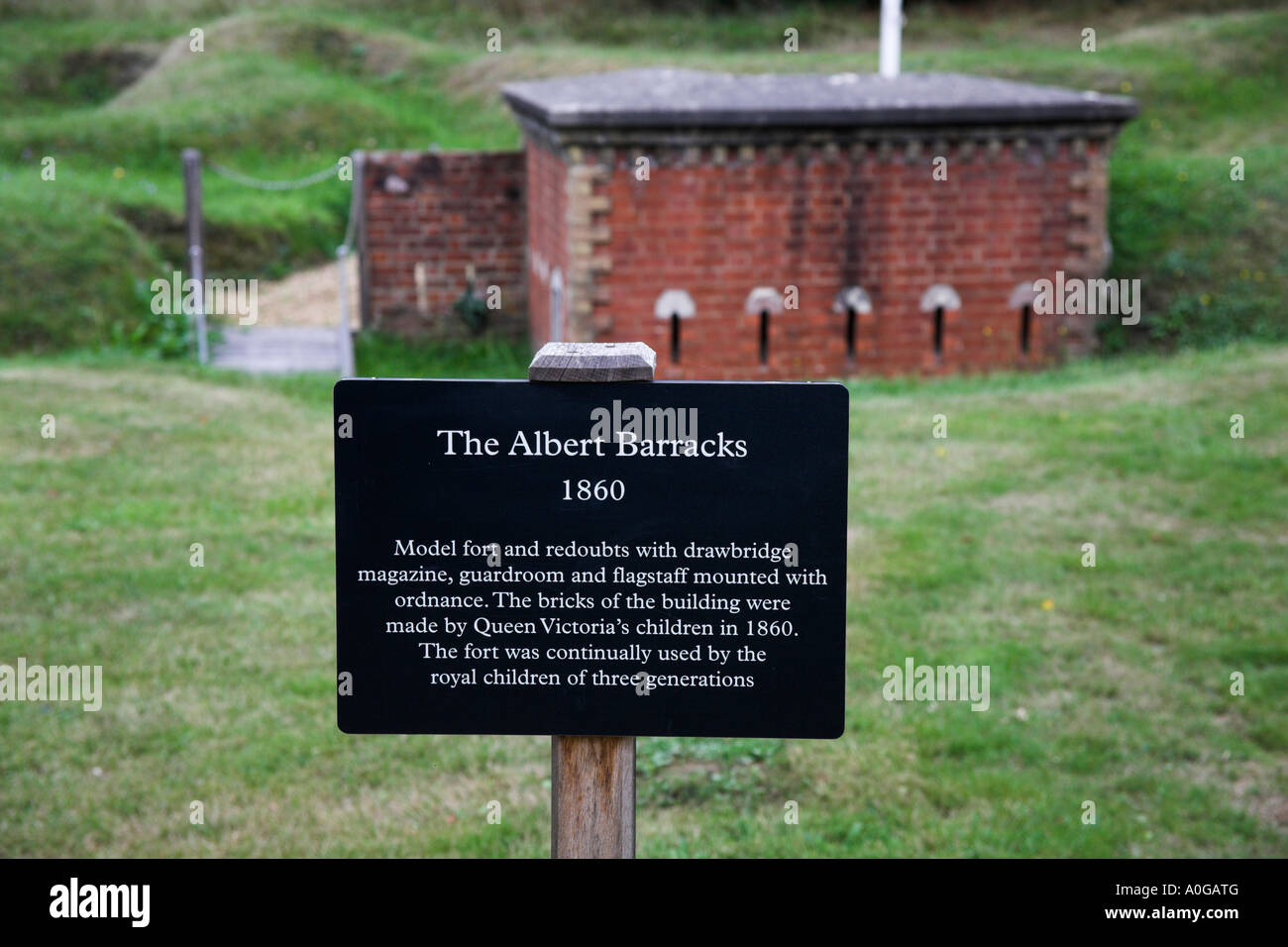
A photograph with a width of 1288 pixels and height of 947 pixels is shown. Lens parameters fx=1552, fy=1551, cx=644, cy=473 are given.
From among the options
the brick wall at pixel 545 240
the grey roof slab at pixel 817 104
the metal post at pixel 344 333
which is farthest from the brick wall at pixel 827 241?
the metal post at pixel 344 333

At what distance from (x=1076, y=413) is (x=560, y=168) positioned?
5.33 metres

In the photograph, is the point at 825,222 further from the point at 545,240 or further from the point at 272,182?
the point at 272,182

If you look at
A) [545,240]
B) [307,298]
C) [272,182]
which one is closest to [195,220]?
[307,298]

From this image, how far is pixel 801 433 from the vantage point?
3.41m

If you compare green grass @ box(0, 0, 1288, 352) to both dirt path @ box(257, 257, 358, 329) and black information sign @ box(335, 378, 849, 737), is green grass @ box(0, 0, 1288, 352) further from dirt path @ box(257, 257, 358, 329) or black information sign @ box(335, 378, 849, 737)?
black information sign @ box(335, 378, 849, 737)

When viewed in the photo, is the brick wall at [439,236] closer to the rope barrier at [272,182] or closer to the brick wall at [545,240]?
the brick wall at [545,240]

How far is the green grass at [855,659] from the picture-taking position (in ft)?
18.9

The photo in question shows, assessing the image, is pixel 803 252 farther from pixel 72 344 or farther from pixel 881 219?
pixel 72 344

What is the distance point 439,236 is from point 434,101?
9305 mm

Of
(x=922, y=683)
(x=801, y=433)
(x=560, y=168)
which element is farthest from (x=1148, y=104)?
(x=801, y=433)

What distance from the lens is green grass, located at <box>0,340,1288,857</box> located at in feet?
18.9

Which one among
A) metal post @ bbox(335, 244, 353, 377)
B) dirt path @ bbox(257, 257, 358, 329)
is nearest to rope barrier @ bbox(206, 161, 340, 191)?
dirt path @ bbox(257, 257, 358, 329)

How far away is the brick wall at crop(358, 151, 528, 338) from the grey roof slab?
73.9 inches

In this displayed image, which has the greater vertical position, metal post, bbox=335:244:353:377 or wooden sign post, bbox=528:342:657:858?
metal post, bbox=335:244:353:377
